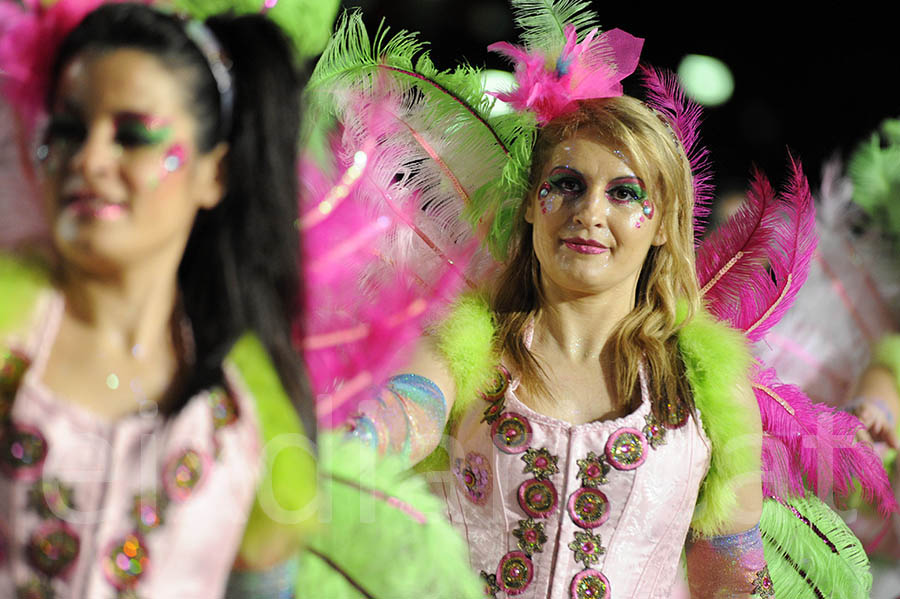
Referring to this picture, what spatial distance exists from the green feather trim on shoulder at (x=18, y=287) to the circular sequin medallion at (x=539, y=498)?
69cm

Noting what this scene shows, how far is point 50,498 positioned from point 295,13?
422 mm

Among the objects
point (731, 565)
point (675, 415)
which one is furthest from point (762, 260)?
point (731, 565)

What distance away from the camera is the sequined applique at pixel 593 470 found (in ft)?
4.23

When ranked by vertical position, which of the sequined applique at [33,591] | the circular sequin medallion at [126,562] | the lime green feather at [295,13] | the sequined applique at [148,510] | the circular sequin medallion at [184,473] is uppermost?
the lime green feather at [295,13]

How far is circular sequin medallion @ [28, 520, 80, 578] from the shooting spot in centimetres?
75

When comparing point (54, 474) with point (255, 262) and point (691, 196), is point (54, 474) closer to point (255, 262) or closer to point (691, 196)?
point (255, 262)

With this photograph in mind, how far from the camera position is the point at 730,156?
96.6 inches

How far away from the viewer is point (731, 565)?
4.65ft

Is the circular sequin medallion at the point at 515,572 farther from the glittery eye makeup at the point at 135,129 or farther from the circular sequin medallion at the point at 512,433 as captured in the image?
the glittery eye makeup at the point at 135,129

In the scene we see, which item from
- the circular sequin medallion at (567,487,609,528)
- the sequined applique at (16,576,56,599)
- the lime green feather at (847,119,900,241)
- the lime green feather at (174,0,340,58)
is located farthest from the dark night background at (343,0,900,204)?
the sequined applique at (16,576,56,599)

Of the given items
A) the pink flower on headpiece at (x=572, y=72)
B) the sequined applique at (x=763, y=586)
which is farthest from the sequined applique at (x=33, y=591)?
the sequined applique at (x=763, y=586)

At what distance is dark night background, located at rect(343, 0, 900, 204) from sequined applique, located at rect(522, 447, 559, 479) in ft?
3.49

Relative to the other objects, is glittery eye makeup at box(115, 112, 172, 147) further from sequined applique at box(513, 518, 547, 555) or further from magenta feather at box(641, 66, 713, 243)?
magenta feather at box(641, 66, 713, 243)

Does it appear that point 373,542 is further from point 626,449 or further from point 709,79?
point 709,79
